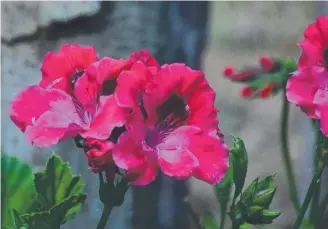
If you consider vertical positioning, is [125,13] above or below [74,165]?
above

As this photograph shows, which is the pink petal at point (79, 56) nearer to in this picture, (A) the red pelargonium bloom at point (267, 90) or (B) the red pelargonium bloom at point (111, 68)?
(B) the red pelargonium bloom at point (111, 68)

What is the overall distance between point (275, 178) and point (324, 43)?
160 mm

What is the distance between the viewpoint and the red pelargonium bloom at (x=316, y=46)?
59 cm

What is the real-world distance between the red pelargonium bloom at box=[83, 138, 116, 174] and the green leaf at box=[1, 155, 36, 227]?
0.16 meters

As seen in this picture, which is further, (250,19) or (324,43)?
(250,19)

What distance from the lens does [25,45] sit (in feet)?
2.31

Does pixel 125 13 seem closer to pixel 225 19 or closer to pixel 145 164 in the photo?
pixel 225 19

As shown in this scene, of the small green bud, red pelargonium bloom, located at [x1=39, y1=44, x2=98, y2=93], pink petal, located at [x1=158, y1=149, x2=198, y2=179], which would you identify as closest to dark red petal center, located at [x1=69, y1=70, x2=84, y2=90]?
red pelargonium bloom, located at [x1=39, y1=44, x2=98, y2=93]

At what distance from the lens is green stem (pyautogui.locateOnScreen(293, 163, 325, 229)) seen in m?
0.59

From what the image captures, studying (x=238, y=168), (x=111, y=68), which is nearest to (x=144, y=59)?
(x=111, y=68)

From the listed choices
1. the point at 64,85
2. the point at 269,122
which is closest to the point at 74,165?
the point at 64,85

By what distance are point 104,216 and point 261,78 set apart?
28cm

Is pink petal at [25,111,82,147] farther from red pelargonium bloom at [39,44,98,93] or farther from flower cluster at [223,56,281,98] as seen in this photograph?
flower cluster at [223,56,281,98]

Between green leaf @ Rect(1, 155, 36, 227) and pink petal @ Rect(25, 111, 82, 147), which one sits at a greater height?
pink petal @ Rect(25, 111, 82, 147)
